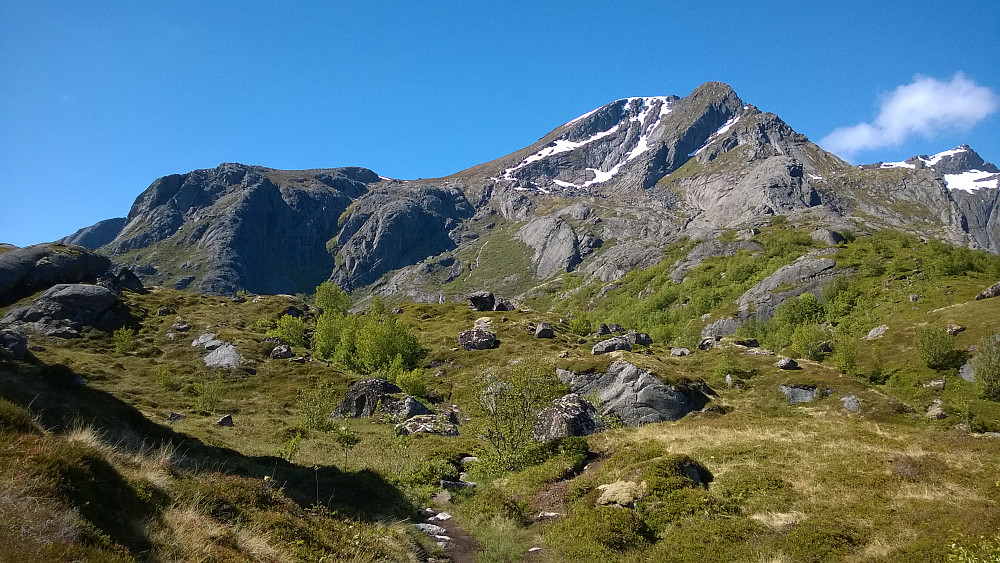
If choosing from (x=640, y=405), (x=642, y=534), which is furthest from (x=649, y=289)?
(x=642, y=534)

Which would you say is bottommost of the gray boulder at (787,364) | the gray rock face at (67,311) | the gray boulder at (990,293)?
the gray boulder at (787,364)

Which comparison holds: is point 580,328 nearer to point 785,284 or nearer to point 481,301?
point 481,301

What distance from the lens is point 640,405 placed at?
4588 centimetres

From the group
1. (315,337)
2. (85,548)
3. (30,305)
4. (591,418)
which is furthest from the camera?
(315,337)

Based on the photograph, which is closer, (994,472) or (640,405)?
(994,472)

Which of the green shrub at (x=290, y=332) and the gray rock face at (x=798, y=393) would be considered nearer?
the gray rock face at (x=798, y=393)

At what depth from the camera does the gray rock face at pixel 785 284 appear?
126m

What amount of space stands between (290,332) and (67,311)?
3972cm

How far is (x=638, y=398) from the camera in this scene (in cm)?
4641

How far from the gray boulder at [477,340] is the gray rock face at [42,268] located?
303 feet

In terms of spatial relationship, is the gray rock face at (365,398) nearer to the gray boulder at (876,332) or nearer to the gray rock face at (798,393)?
the gray rock face at (798,393)

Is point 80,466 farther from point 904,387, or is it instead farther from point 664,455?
point 904,387

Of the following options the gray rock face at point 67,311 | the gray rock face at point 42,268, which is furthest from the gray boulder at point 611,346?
the gray rock face at point 42,268

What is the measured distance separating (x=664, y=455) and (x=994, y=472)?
12.1m
